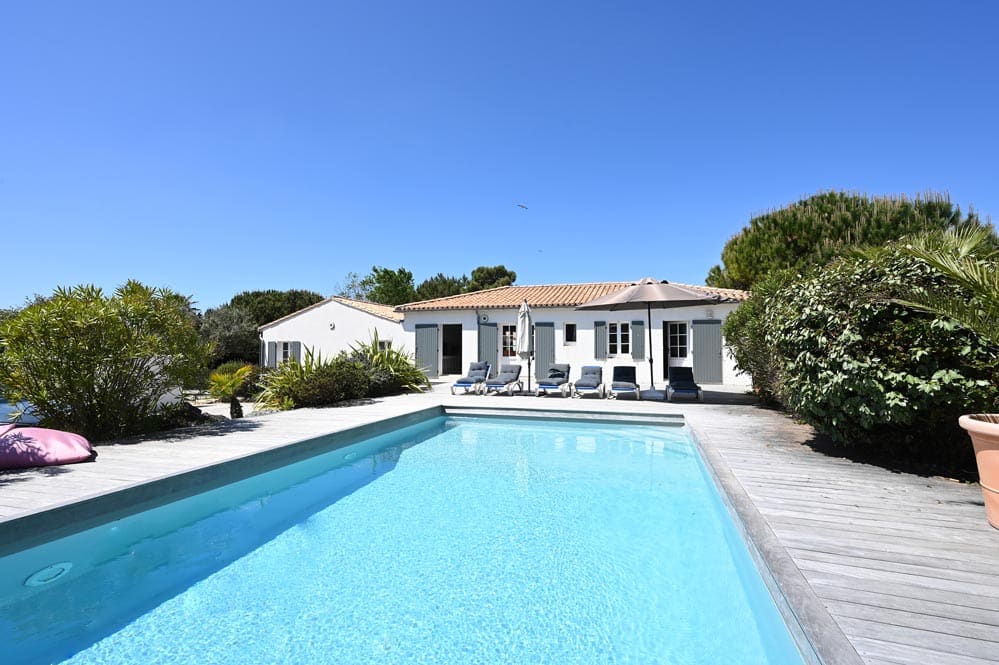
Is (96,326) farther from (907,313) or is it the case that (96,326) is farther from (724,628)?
(907,313)

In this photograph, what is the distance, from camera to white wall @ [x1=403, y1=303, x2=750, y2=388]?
579 inches

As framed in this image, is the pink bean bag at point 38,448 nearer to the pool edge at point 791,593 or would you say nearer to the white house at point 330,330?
the pool edge at point 791,593

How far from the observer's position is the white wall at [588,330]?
1472 centimetres

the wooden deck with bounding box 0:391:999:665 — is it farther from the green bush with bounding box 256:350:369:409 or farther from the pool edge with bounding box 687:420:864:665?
the green bush with bounding box 256:350:369:409

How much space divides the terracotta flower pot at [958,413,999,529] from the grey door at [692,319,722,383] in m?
12.1

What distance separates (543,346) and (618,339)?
8.64ft

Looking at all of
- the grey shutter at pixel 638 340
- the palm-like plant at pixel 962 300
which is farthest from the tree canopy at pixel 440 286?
the palm-like plant at pixel 962 300

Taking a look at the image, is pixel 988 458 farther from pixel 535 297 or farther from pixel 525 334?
pixel 535 297

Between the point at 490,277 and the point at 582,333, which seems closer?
the point at 582,333

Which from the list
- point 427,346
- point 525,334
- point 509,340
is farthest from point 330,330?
point 525,334

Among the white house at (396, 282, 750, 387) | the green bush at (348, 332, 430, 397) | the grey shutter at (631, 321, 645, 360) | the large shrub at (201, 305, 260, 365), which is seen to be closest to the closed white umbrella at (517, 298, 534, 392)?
the white house at (396, 282, 750, 387)

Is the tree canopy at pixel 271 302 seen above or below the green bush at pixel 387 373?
above

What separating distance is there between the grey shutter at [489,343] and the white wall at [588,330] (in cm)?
14

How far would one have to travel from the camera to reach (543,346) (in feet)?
52.2
